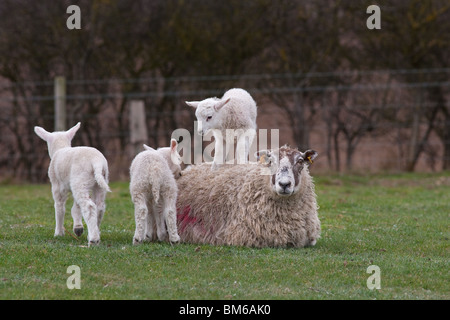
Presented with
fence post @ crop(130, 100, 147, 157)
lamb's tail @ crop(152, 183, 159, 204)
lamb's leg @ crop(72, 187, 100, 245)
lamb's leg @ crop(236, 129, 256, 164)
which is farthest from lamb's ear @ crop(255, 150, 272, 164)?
fence post @ crop(130, 100, 147, 157)

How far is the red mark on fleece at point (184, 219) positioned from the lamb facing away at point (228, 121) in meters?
0.68

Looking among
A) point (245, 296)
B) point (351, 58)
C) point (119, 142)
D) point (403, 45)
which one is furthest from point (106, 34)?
point (245, 296)

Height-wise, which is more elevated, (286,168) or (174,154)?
(174,154)

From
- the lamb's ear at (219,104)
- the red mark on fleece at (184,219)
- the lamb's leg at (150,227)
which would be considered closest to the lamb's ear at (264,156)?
the lamb's ear at (219,104)

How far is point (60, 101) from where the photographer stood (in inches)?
653

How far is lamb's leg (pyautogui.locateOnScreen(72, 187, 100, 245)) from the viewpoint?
301 inches

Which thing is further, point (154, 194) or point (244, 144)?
point (244, 144)

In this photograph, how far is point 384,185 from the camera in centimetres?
1525

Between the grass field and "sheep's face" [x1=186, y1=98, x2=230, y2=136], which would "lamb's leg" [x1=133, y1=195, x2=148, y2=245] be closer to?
the grass field

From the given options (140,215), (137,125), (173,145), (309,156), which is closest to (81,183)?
(140,215)

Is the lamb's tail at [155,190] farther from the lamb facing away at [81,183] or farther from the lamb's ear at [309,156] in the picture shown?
the lamb's ear at [309,156]

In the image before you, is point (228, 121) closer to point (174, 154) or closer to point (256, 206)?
point (174, 154)

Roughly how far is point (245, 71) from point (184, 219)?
1017cm

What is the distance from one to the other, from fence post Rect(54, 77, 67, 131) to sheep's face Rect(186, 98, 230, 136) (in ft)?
28.0
